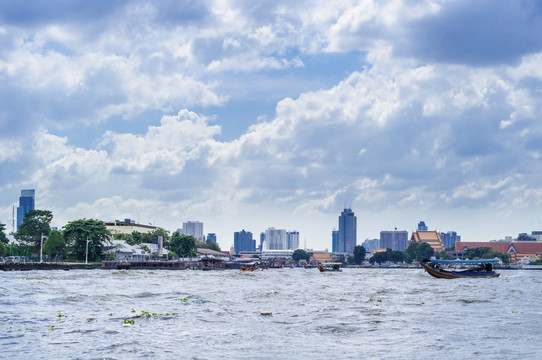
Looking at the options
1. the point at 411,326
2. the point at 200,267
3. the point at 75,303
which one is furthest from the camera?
the point at 200,267

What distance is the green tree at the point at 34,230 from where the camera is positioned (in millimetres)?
174625

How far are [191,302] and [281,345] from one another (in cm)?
2149

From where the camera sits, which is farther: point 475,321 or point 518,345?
point 475,321

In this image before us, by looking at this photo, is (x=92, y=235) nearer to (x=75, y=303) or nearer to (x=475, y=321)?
(x=75, y=303)

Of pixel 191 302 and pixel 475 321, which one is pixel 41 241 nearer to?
pixel 191 302

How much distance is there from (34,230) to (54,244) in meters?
16.5

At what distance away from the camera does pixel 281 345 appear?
81.0 ft

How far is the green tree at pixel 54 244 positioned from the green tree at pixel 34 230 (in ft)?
37.0

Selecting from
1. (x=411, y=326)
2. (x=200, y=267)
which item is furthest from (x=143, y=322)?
(x=200, y=267)

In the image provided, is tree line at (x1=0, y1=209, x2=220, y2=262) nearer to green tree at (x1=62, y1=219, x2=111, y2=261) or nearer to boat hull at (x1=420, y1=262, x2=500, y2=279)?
Result: green tree at (x1=62, y1=219, x2=111, y2=261)

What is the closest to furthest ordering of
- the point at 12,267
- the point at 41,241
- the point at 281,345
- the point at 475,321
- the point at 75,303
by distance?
the point at 281,345 → the point at 475,321 → the point at 75,303 → the point at 12,267 → the point at 41,241

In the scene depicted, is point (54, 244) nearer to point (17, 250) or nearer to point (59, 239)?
point (59, 239)

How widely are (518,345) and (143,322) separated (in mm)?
17558

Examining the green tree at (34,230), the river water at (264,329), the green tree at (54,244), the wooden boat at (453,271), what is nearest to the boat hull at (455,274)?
the wooden boat at (453,271)
